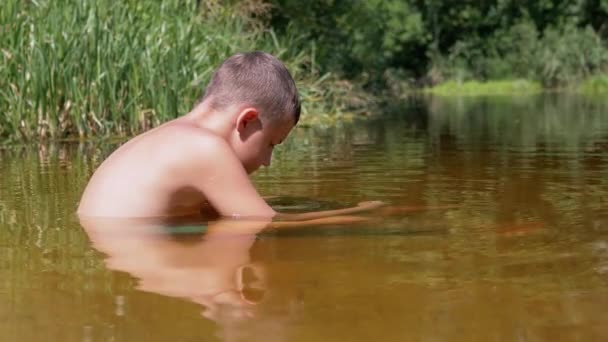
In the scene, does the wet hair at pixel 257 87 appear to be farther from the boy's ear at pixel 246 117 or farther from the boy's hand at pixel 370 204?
the boy's hand at pixel 370 204

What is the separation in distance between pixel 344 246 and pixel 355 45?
71.9 feet

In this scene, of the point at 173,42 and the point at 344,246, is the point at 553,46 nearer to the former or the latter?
the point at 173,42

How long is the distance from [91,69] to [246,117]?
530 cm

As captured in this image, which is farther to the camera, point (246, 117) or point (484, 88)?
point (484, 88)

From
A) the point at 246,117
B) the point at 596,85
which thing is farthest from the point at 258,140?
the point at 596,85

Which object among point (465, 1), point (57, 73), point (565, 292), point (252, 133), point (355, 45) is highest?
point (465, 1)

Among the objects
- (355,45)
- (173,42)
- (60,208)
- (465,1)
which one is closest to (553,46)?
(465,1)

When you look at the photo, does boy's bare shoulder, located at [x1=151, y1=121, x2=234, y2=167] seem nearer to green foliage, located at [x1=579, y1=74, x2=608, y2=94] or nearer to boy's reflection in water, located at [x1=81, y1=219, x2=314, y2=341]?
boy's reflection in water, located at [x1=81, y1=219, x2=314, y2=341]

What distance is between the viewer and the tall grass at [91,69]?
326 inches

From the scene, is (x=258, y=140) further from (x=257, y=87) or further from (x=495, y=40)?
(x=495, y=40)

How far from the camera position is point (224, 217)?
3.60 metres

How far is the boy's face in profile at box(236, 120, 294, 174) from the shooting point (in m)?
3.63

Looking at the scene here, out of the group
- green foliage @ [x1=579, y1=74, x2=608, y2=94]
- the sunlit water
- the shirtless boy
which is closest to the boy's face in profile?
the shirtless boy

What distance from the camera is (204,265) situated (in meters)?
2.68
